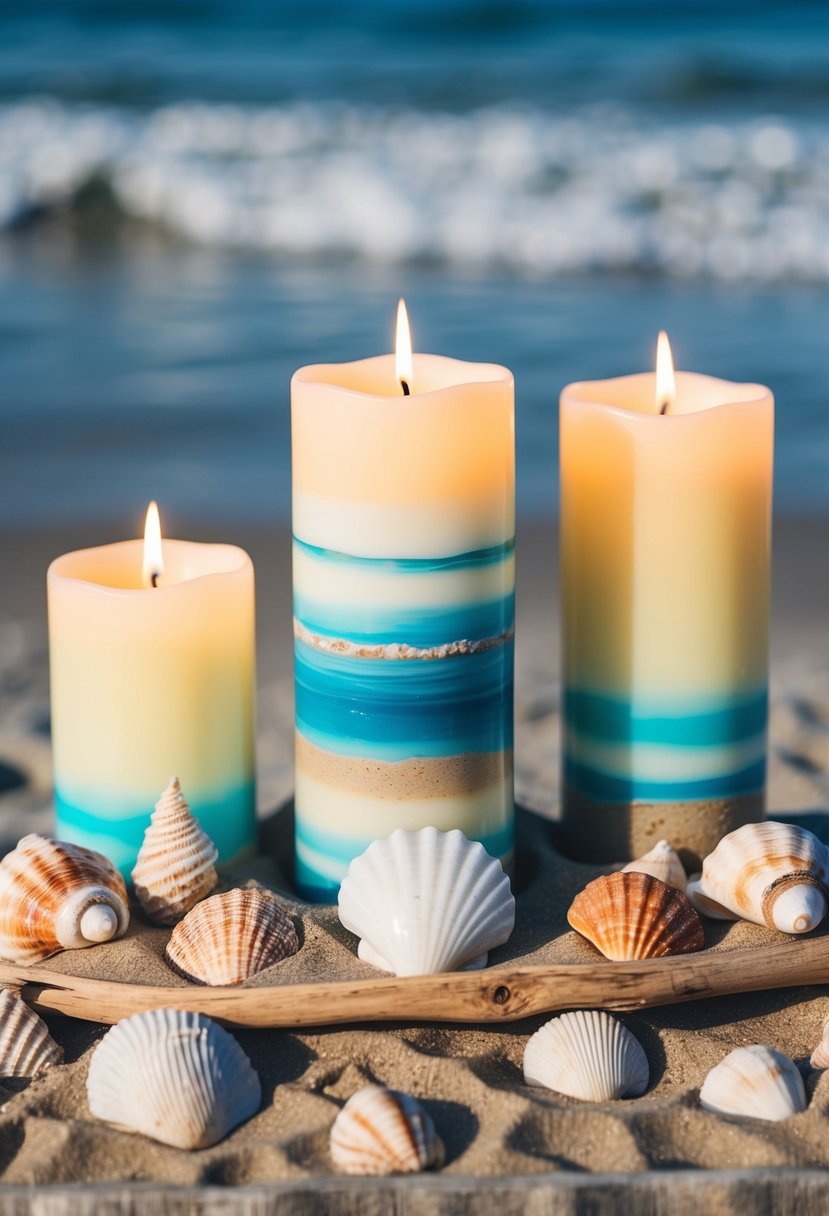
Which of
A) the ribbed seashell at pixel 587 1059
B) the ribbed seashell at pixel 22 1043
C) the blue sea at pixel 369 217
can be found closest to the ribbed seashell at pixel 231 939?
the ribbed seashell at pixel 22 1043

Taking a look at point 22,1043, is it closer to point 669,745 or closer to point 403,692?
point 403,692

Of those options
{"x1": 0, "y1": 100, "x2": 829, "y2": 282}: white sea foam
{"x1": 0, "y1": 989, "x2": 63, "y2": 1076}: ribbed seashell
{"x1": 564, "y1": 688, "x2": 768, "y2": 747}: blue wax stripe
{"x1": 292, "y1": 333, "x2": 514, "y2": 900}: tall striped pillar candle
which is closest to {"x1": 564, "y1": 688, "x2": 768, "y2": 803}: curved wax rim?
{"x1": 564, "y1": 688, "x2": 768, "y2": 747}: blue wax stripe

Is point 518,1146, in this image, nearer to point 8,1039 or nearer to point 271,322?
point 8,1039

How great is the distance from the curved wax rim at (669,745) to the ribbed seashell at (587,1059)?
0.30m

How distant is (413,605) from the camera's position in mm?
1309

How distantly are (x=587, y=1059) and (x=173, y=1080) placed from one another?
1.03 feet

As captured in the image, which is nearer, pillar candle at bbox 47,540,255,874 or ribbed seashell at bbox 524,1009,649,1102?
ribbed seashell at bbox 524,1009,649,1102

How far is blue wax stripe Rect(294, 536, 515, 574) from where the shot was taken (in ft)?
4.26

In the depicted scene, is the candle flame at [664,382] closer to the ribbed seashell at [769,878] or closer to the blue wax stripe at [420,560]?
the blue wax stripe at [420,560]

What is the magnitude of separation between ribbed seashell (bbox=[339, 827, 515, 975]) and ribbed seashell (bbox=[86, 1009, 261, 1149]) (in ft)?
0.49

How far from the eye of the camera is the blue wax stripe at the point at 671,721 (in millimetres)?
1422

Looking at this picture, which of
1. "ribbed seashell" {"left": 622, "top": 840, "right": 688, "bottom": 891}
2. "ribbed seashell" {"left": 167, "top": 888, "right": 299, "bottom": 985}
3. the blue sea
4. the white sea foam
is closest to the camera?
"ribbed seashell" {"left": 167, "top": 888, "right": 299, "bottom": 985}

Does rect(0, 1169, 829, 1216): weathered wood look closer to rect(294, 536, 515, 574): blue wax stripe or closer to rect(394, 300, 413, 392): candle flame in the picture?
→ rect(294, 536, 515, 574): blue wax stripe

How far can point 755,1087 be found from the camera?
115 centimetres
